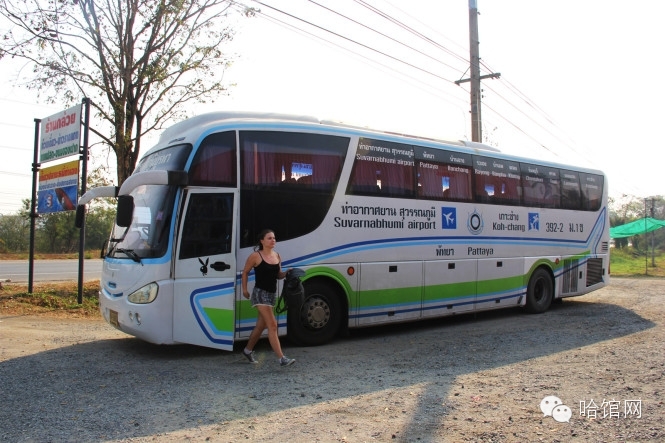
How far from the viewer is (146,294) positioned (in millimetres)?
6867

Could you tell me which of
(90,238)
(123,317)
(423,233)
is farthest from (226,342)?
(90,238)

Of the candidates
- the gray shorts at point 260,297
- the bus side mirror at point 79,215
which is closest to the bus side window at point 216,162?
the gray shorts at point 260,297

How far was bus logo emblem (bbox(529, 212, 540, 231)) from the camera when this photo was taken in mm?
11781

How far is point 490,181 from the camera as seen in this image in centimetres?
1091

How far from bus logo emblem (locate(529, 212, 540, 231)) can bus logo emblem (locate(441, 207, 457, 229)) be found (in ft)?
8.83

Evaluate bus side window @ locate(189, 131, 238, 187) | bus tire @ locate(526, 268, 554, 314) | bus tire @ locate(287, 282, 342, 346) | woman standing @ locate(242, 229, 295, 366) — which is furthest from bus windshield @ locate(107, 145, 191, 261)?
bus tire @ locate(526, 268, 554, 314)

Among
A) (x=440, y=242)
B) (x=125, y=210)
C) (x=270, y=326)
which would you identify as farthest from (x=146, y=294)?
(x=440, y=242)

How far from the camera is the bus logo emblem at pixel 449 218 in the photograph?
9910mm

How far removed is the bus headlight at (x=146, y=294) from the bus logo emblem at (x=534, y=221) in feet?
28.0

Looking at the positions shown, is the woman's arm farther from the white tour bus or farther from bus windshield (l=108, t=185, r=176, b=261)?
bus windshield (l=108, t=185, r=176, b=261)

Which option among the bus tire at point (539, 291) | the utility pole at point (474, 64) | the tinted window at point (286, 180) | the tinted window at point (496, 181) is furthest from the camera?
the utility pole at point (474, 64)

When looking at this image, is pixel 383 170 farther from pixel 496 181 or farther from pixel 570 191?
pixel 570 191

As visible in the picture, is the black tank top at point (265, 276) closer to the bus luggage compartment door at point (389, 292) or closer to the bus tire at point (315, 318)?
the bus tire at point (315, 318)

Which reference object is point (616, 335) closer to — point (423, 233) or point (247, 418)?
point (423, 233)
